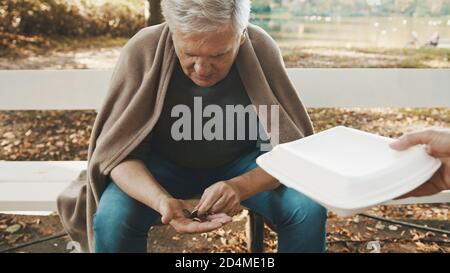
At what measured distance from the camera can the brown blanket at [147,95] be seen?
1.42 meters

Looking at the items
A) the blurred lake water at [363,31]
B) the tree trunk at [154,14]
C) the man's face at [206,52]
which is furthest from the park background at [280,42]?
the man's face at [206,52]

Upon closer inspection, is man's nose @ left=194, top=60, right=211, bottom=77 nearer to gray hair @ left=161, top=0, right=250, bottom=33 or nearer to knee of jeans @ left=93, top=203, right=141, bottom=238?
gray hair @ left=161, top=0, right=250, bottom=33

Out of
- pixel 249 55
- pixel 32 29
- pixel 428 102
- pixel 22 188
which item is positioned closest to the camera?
pixel 249 55

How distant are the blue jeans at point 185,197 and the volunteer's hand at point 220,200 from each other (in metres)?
0.18

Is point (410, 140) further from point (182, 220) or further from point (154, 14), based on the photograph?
point (154, 14)

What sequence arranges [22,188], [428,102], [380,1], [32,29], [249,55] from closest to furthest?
[249,55] < [22,188] < [428,102] < [380,1] < [32,29]

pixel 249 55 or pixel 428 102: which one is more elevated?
pixel 249 55

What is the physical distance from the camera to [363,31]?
430 cm

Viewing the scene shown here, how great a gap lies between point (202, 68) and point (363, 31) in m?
3.39

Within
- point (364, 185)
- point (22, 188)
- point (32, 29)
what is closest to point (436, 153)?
point (364, 185)

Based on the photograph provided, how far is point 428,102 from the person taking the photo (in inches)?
79.1

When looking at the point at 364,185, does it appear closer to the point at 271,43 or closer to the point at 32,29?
the point at 271,43

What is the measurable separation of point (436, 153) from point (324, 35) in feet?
11.0

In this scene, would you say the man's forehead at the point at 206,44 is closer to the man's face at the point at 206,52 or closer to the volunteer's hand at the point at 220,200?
the man's face at the point at 206,52
